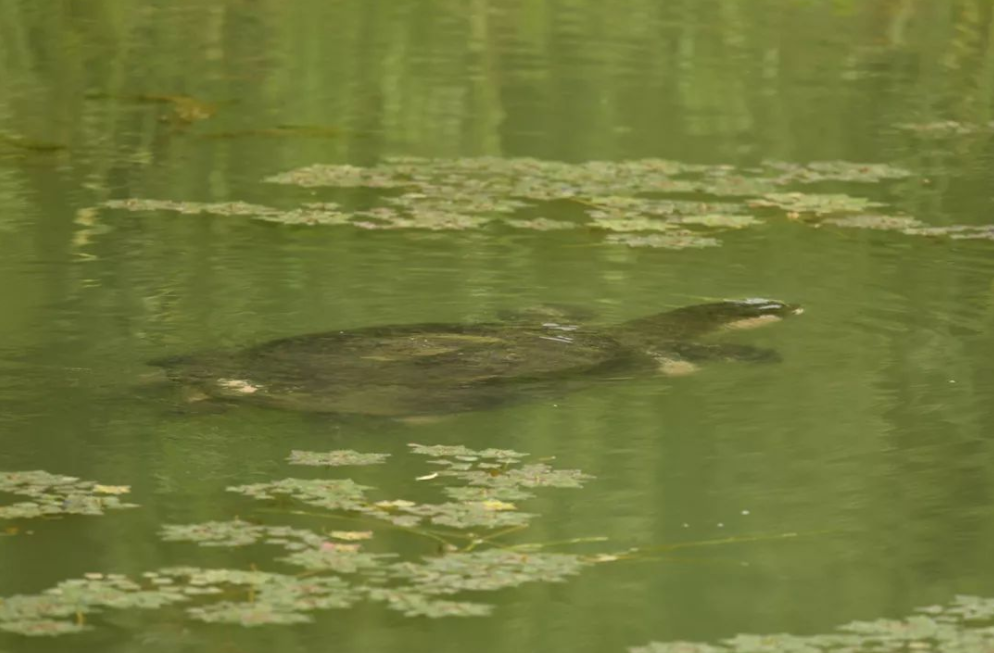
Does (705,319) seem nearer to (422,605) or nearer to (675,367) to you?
(675,367)

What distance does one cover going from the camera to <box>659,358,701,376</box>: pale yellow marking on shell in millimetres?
5895

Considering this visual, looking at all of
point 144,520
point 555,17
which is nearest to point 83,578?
point 144,520

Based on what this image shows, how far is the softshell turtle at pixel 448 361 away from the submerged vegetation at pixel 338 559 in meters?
0.52

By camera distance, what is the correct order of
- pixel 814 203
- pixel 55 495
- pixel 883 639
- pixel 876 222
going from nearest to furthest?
pixel 883 639 < pixel 55 495 < pixel 876 222 < pixel 814 203

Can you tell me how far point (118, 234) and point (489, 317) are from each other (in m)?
1.93

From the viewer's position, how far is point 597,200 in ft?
27.2

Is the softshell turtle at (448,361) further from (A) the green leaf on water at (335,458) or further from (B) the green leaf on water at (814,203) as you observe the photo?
(B) the green leaf on water at (814,203)

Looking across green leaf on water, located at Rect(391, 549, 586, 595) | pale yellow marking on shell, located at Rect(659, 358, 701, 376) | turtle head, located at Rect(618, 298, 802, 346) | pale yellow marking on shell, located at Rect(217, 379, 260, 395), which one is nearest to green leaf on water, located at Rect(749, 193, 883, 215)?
turtle head, located at Rect(618, 298, 802, 346)

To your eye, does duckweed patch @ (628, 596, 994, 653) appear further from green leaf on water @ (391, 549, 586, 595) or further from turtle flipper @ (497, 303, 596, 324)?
turtle flipper @ (497, 303, 596, 324)

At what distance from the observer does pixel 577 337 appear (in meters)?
6.06

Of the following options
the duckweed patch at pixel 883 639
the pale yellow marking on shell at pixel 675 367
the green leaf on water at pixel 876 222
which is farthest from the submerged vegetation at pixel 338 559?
the green leaf on water at pixel 876 222

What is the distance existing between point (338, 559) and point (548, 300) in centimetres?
276

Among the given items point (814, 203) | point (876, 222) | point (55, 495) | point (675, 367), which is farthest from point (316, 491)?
point (814, 203)

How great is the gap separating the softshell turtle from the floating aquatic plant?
80cm
